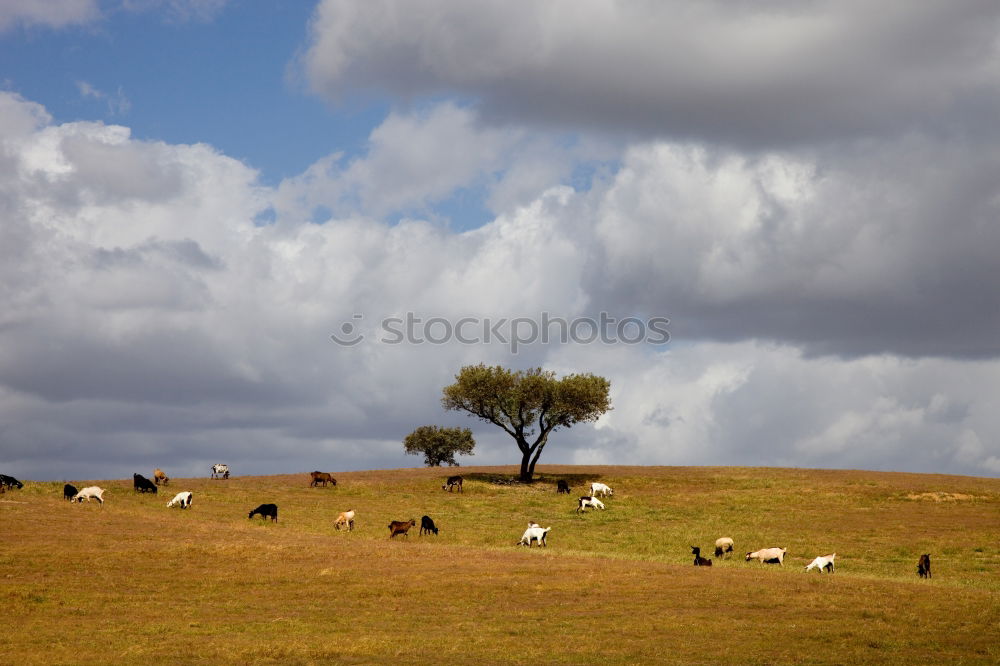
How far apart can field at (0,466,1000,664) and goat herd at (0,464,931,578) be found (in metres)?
0.98

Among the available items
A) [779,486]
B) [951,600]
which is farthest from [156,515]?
[779,486]

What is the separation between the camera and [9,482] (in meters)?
60.2

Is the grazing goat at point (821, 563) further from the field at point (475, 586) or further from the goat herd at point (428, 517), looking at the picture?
the field at point (475, 586)

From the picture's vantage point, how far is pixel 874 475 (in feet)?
301

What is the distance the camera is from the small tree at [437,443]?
4542 inches

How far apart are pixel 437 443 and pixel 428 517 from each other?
210 feet

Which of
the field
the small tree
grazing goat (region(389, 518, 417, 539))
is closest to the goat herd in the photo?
grazing goat (region(389, 518, 417, 539))

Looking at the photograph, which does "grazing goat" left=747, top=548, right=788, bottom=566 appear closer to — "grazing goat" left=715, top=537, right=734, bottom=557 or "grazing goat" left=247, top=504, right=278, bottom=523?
"grazing goat" left=715, top=537, right=734, bottom=557

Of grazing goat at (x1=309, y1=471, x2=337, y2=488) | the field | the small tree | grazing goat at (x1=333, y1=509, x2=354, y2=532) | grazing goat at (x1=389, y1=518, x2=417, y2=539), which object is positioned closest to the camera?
the field

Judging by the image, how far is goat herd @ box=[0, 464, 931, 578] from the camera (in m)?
41.8

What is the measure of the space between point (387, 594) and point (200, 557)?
10.6 metres

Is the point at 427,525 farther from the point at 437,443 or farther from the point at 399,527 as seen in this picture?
the point at 437,443

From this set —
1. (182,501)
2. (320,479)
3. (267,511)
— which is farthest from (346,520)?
(320,479)

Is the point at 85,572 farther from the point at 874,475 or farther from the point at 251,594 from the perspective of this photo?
the point at 874,475
